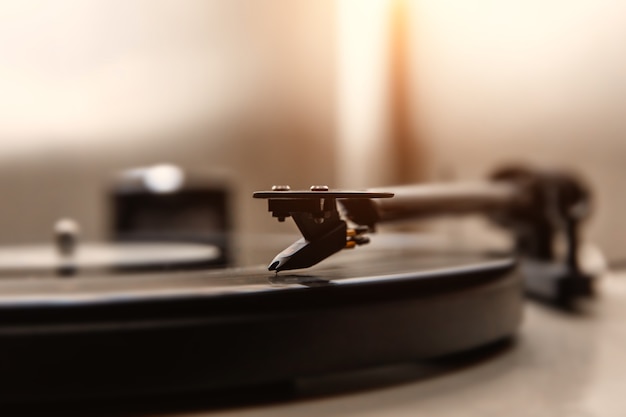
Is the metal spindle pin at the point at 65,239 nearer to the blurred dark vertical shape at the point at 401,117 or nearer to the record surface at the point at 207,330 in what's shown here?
the record surface at the point at 207,330

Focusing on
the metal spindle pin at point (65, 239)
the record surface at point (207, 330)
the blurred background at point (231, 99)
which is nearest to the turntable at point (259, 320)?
the record surface at point (207, 330)

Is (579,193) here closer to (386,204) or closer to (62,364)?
(386,204)

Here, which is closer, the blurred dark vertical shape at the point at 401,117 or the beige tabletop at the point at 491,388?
the beige tabletop at the point at 491,388

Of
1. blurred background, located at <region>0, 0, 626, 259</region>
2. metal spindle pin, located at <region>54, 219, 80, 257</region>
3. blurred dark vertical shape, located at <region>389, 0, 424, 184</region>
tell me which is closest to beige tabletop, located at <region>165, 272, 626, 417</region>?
metal spindle pin, located at <region>54, 219, 80, 257</region>

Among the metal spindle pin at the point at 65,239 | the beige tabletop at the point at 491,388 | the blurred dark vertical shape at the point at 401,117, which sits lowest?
the beige tabletop at the point at 491,388

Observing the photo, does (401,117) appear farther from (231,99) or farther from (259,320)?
(259,320)

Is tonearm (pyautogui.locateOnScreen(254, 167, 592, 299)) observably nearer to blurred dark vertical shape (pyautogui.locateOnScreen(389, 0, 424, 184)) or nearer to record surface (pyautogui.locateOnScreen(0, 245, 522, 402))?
record surface (pyautogui.locateOnScreen(0, 245, 522, 402))

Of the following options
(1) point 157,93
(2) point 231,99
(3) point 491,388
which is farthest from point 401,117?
(3) point 491,388
